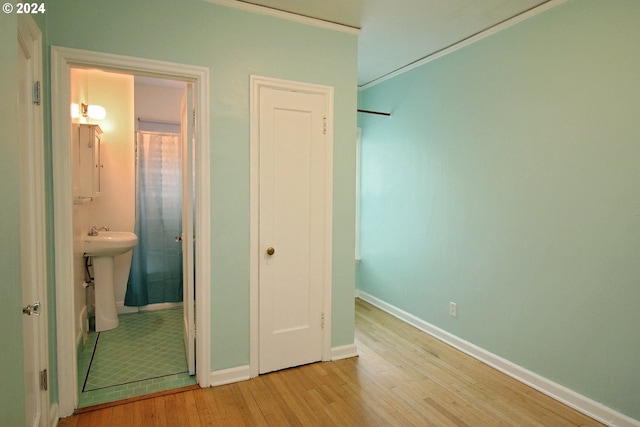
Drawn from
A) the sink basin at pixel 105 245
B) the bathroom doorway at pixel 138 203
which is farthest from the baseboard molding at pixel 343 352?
the sink basin at pixel 105 245

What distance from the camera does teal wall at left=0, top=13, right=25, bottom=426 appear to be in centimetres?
106

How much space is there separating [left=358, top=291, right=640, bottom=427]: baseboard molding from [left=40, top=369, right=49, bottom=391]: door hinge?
291cm

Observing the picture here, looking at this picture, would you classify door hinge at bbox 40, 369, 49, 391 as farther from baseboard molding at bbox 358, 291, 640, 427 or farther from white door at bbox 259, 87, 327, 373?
baseboard molding at bbox 358, 291, 640, 427

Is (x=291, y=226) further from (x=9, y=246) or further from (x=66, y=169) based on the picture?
(x=9, y=246)

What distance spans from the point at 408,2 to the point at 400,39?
0.58 metres

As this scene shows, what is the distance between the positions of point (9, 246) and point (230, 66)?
178 cm

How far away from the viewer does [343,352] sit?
2.97m

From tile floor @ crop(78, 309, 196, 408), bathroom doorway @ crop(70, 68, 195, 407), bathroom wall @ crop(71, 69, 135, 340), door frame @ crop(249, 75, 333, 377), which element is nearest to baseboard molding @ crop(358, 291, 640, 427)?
door frame @ crop(249, 75, 333, 377)

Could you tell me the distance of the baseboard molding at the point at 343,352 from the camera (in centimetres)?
293

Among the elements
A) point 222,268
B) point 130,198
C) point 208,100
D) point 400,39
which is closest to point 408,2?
point 400,39

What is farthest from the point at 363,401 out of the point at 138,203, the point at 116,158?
the point at 116,158

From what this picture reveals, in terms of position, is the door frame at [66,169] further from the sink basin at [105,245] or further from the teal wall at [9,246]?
the sink basin at [105,245]

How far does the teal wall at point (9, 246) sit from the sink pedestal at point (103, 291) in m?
2.46

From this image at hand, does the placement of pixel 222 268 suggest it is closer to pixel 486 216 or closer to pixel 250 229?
pixel 250 229
